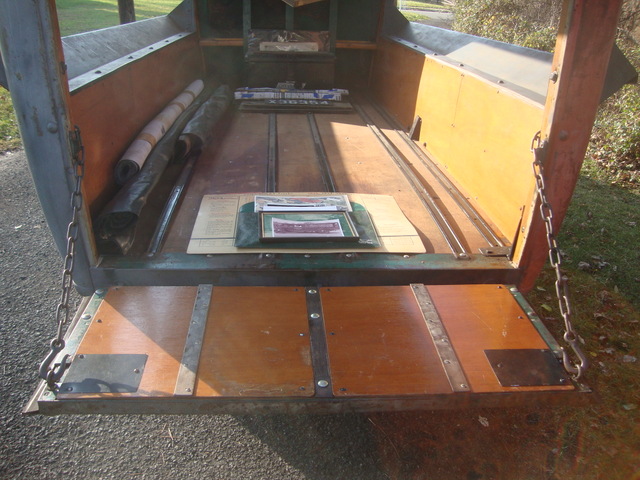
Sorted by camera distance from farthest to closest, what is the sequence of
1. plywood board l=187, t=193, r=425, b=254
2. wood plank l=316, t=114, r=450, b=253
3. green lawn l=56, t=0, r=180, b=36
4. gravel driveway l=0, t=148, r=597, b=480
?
green lawn l=56, t=0, r=180, b=36 → wood plank l=316, t=114, r=450, b=253 → plywood board l=187, t=193, r=425, b=254 → gravel driveway l=0, t=148, r=597, b=480

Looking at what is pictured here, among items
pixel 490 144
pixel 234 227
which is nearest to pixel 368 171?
pixel 490 144

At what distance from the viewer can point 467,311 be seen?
6.54ft

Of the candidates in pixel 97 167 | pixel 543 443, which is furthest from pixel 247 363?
pixel 543 443

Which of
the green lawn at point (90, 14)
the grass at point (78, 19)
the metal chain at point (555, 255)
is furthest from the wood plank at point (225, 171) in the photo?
the green lawn at point (90, 14)

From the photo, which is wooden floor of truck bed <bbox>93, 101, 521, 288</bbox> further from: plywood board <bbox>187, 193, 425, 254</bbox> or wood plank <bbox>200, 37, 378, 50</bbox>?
wood plank <bbox>200, 37, 378, 50</bbox>

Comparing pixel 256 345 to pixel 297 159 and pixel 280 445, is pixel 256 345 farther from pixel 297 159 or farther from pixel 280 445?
pixel 297 159

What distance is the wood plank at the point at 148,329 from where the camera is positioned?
1.63 m

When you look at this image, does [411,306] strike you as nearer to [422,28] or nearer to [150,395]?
[150,395]

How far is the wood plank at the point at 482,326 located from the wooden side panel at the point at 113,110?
1.64 m

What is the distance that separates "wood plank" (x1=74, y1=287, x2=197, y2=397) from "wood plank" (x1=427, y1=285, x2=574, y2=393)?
105 centimetres

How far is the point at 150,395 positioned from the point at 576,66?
6.40ft

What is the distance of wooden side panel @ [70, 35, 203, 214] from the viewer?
2104 millimetres

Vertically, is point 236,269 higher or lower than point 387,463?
higher

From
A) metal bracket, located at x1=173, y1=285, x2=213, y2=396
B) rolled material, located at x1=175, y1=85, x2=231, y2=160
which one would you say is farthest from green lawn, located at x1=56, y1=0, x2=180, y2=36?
metal bracket, located at x1=173, y1=285, x2=213, y2=396
